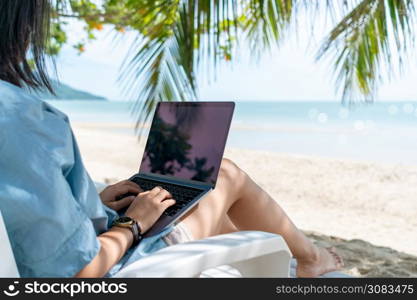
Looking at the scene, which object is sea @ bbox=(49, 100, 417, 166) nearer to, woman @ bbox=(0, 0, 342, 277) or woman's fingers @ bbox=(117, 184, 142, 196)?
woman's fingers @ bbox=(117, 184, 142, 196)

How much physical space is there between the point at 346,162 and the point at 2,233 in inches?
333

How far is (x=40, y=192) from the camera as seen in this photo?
1034 millimetres

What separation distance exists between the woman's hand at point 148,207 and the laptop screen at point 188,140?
0.25 metres

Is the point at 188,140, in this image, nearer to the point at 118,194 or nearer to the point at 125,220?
the point at 118,194

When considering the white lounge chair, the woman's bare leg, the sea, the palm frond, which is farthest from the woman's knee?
the sea

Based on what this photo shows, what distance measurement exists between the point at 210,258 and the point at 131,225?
0.93ft

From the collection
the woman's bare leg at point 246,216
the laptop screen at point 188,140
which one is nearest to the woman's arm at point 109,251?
the woman's bare leg at point 246,216

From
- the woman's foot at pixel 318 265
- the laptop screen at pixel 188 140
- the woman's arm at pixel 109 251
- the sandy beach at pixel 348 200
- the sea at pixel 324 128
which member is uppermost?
the laptop screen at pixel 188 140

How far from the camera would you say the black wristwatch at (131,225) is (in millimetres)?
1320

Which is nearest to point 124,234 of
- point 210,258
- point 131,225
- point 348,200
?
point 131,225

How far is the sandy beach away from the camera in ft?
11.5

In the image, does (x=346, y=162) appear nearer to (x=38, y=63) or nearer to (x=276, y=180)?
(x=276, y=180)

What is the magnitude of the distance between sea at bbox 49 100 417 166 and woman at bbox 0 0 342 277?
5.89m

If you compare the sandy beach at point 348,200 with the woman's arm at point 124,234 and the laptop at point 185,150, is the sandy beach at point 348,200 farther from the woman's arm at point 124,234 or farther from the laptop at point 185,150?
the woman's arm at point 124,234
